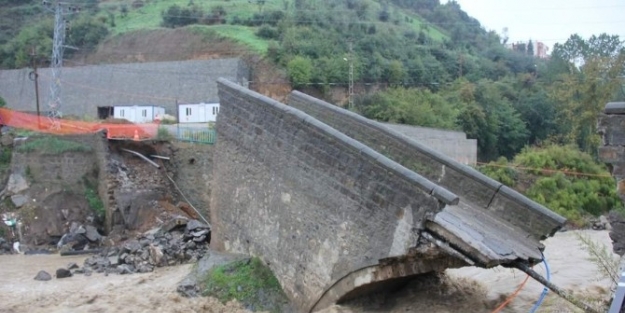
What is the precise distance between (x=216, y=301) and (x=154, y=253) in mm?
5037

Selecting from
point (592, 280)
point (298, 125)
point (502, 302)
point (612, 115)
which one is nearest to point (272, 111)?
point (298, 125)

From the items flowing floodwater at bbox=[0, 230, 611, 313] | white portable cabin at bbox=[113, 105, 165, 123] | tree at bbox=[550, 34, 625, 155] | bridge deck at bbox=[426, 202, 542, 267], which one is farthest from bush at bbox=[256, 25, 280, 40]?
bridge deck at bbox=[426, 202, 542, 267]

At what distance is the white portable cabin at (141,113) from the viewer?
112 feet

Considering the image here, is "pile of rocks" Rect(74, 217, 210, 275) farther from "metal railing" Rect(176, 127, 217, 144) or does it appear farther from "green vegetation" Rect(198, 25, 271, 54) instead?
"green vegetation" Rect(198, 25, 271, 54)

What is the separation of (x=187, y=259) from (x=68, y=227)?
7.63 meters

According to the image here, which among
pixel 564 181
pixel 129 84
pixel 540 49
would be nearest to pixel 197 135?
pixel 564 181

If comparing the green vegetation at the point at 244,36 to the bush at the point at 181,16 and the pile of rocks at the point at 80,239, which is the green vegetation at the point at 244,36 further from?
the pile of rocks at the point at 80,239

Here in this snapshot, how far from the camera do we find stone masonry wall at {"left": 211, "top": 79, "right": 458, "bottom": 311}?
741 cm

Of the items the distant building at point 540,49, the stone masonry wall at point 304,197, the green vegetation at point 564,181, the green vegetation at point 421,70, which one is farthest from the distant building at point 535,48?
the stone masonry wall at point 304,197

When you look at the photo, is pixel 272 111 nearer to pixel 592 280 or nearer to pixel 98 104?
pixel 592 280

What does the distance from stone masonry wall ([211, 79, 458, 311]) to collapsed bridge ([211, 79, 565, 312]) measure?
1 centimetres

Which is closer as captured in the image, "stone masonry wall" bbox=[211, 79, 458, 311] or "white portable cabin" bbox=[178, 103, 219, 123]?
"stone masonry wall" bbox=[211, 79, 458, 311]

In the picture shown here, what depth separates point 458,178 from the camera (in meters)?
9.53

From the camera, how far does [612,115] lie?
6.06 m
